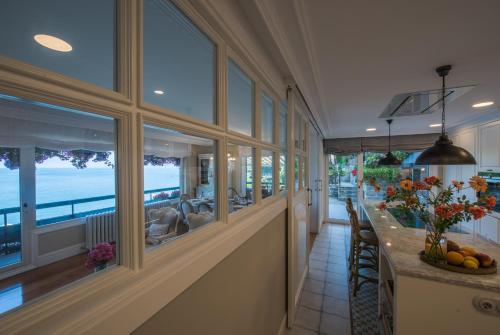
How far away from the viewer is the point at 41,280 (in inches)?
20.2

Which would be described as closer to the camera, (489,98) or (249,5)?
(249,5)

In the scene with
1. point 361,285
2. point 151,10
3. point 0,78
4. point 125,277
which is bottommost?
point 361,285

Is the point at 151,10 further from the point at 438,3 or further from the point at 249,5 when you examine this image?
the point at 438,3

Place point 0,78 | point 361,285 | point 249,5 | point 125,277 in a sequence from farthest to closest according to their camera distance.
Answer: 1. point 361,285
2. point 249,5
3. point 125,277
4. point 0,78

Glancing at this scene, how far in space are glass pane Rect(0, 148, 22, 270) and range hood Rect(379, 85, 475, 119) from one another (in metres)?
3.12

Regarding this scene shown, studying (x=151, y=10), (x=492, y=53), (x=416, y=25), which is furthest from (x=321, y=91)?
(x=151, y=10)

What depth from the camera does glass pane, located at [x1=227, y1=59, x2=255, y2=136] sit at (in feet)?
4.42

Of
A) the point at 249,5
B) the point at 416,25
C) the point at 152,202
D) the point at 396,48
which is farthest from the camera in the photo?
the point at 396,48

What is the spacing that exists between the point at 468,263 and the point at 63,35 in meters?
2.32

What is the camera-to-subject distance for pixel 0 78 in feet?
1.22

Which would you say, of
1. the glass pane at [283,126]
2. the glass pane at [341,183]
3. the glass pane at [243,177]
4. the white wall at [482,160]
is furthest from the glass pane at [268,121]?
the glass pane at [341,183]

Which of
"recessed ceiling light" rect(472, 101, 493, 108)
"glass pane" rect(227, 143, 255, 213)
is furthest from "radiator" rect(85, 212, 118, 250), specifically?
"recessed ceiling light" rect(472, 101, 493, 108)

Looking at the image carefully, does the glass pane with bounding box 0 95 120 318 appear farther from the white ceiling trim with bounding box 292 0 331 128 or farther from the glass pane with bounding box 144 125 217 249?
the white ceiling trim with bounding box 292 0 331 128

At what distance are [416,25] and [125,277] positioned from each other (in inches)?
73.9
